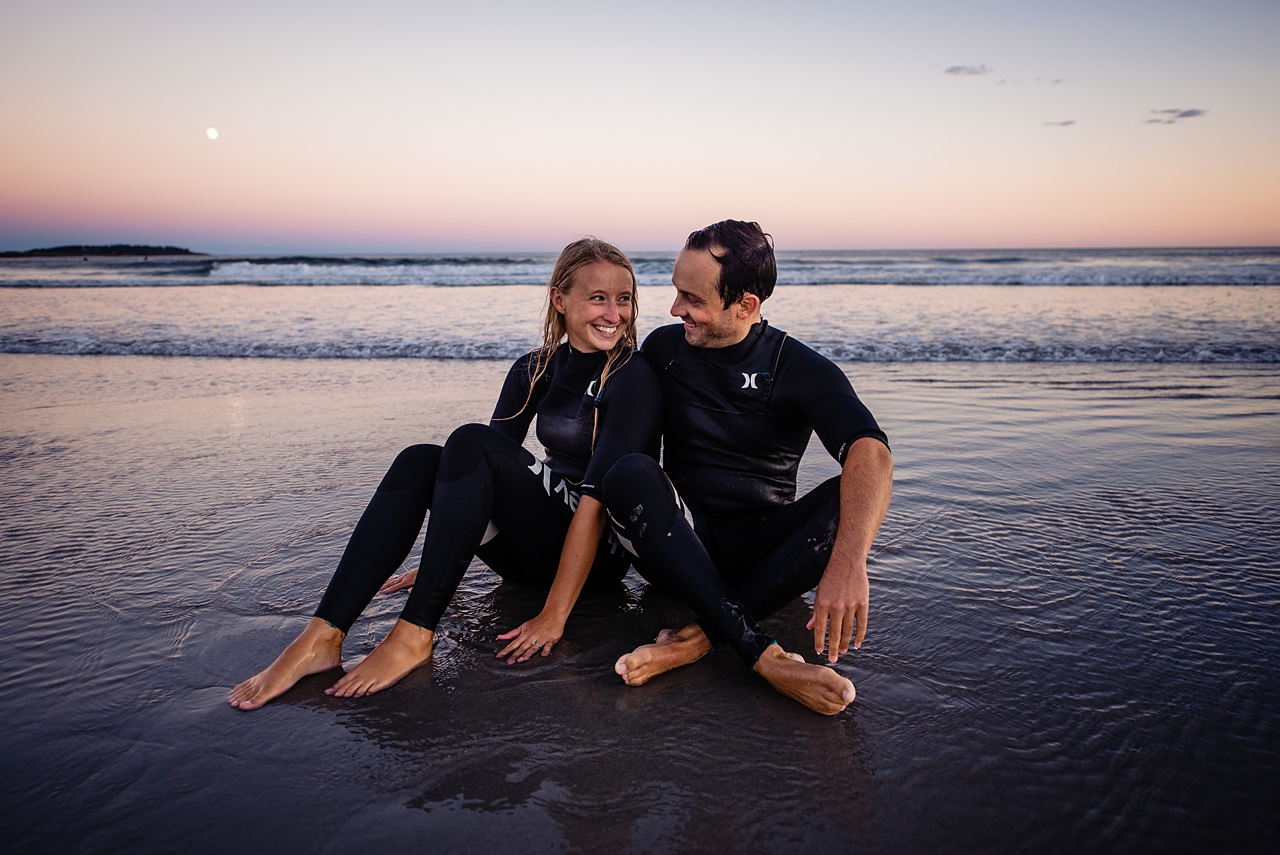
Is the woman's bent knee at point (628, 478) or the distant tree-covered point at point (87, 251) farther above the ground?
the distant tree-covered point at point (87, 251)

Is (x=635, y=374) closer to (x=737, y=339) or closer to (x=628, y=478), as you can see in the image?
(x=737, y=339)

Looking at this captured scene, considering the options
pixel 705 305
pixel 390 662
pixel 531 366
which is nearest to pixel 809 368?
pixel 705 305

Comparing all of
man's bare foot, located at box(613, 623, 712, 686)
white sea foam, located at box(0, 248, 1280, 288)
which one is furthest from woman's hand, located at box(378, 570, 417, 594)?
white sea foam, located at box(0, 248, 1280, 288)

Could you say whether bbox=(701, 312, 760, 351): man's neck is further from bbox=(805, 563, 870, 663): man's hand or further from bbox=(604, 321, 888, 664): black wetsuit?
bbox=(805, 563, 870, 663): man's hand

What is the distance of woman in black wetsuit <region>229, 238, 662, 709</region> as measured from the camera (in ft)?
8.61

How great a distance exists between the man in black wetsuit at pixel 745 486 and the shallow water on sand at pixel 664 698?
22cm

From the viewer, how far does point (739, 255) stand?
2.84 m

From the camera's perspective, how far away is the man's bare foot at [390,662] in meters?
2.50

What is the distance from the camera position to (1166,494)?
14.4 ft

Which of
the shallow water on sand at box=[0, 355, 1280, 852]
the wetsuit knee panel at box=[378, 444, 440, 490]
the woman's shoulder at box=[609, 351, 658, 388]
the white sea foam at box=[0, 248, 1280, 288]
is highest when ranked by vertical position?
the white sea foam at box=[0, 248, 1280, 288]

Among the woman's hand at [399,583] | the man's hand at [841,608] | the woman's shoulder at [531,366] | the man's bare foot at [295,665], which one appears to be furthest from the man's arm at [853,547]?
the woman's hand at [399,583]

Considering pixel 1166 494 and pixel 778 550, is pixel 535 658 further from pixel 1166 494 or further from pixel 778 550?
pixel 1166 494

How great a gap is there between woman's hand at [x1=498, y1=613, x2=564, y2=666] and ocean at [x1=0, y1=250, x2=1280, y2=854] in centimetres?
9

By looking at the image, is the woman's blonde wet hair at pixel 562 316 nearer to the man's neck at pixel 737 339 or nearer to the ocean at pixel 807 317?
the man's neck at pixel 737 339
